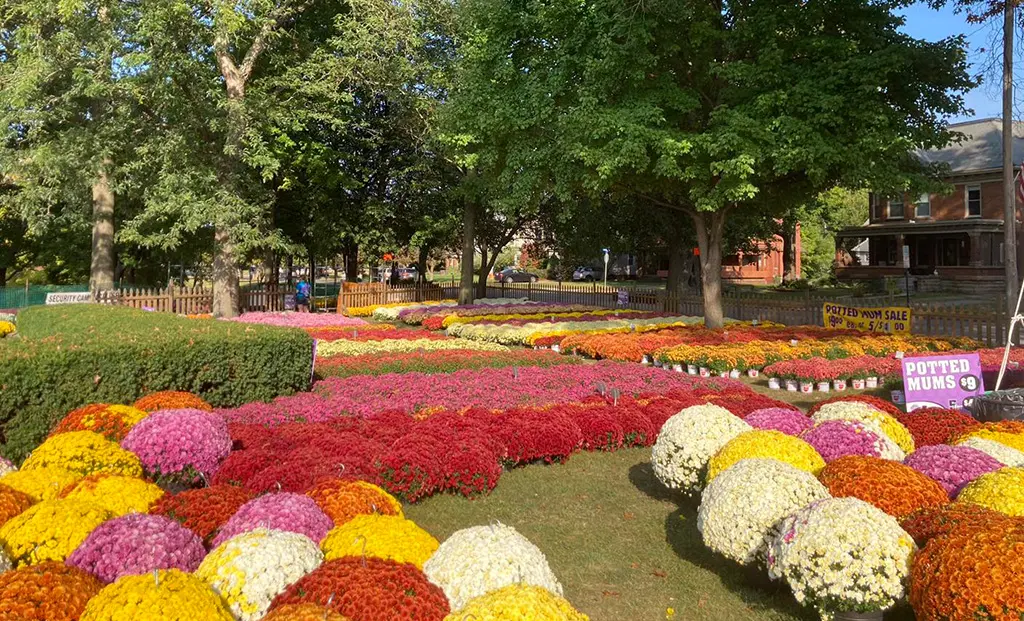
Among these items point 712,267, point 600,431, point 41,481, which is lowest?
point 600,431

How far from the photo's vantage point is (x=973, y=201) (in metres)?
40.0

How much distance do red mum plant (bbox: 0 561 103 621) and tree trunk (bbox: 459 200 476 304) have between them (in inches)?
1076

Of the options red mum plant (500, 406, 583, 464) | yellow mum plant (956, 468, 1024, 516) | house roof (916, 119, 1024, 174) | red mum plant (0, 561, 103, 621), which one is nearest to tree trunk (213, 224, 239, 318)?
red mum plant (500, 406, 583, 464)

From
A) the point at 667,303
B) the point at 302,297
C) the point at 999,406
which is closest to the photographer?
the point at 999,406

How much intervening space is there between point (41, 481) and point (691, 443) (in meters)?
5.21

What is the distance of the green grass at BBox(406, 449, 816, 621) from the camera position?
189 inches

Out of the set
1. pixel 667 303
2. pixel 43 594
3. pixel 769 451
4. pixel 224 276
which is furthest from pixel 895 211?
pixel 43 594

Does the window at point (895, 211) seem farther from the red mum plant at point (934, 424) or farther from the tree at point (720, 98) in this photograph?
the red mum plant at point (934, 424)

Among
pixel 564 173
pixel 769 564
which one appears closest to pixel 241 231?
pixel 564 173

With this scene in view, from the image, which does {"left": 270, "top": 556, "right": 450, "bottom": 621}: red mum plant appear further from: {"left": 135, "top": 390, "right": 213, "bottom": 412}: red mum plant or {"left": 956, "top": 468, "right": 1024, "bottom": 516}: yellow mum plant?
{"left": 135, "top": 390, "right": 213, "bottom": 412}: red mum plant

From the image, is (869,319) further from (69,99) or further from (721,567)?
(69,99)

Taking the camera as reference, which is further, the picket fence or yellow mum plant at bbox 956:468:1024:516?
the picket fence

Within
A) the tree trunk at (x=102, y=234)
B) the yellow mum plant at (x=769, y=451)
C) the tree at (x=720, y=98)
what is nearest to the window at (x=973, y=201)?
the tree at (x=720, y=98)

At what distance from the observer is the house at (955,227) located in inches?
1512
